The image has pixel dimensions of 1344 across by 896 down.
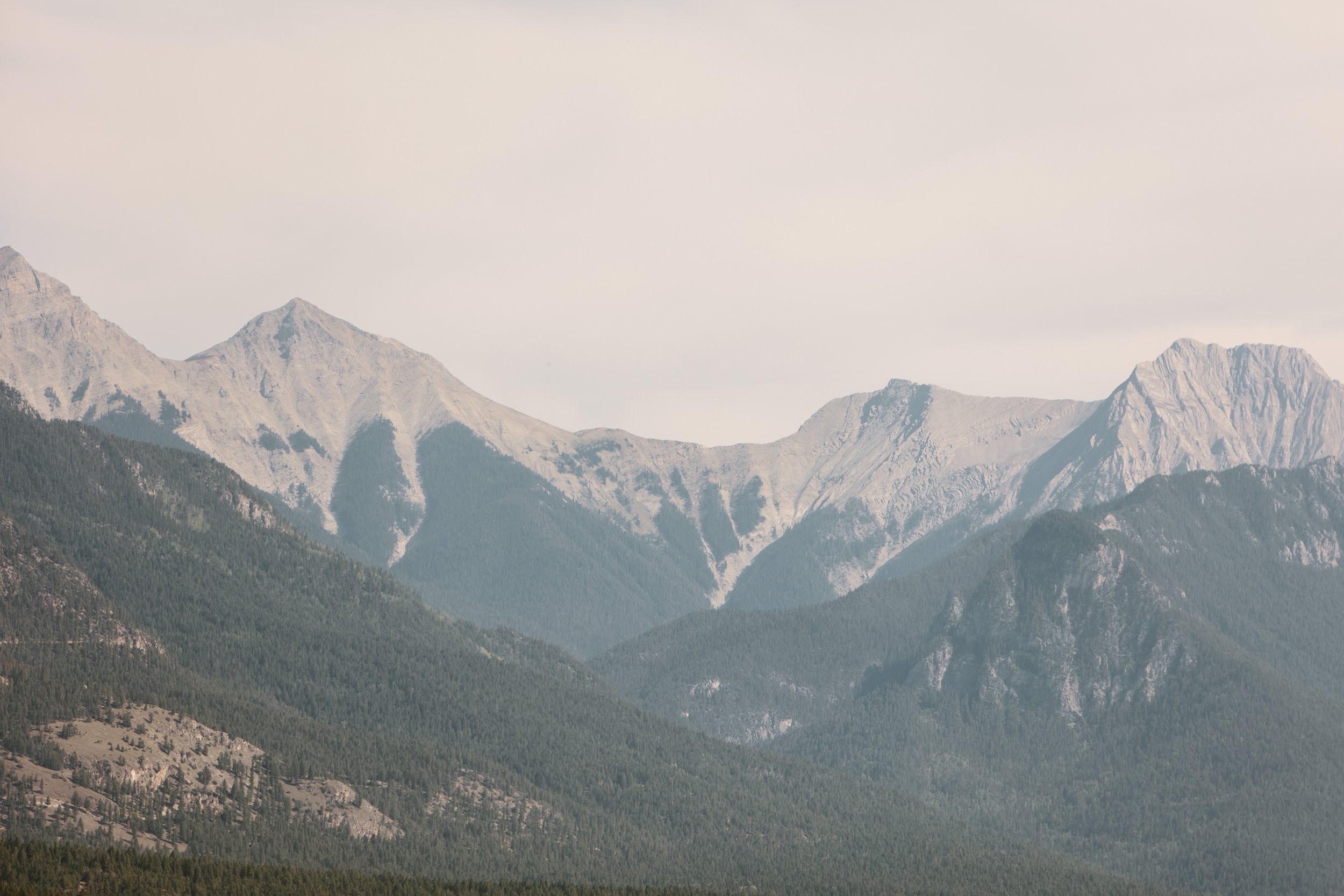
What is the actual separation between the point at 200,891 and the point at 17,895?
25883 mm

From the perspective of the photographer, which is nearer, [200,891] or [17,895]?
[17,895]

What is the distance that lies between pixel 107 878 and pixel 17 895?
18642 mm

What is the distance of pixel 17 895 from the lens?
6978 inches

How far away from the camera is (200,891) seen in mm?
197875

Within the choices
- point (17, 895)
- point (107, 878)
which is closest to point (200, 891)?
point (107, 878)

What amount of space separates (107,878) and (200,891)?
1149 cm

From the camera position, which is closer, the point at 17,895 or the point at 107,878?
the point at 17,895

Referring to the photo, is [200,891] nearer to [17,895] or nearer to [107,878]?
[107,878]

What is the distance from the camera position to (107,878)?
19525 centimetres
